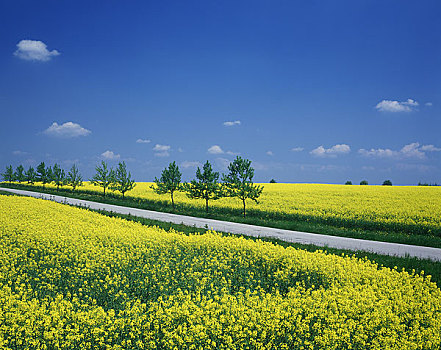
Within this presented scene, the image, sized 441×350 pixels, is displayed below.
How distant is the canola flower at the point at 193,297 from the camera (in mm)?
5473

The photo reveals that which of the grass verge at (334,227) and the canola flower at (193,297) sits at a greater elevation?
the canola flower at (193,297)

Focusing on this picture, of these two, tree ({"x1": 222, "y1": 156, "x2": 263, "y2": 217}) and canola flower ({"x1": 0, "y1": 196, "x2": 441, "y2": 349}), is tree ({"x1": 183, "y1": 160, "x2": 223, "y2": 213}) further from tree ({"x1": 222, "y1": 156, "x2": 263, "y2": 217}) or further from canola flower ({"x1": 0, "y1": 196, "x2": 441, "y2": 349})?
canola flower ({"x1": 0, "y1": 196, "x2": 441, "y2": 349})

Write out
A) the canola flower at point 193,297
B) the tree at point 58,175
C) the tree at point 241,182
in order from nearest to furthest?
the canola flower at point 193,297 < the tree at point 241,182 < the tree at point 58,175

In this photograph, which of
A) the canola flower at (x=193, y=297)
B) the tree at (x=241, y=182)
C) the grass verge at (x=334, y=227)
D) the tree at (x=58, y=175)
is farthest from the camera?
the tree at (x=58, y=175)

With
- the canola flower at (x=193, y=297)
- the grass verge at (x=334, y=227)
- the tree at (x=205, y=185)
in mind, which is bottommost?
the grass verge at (x=334, y=227)

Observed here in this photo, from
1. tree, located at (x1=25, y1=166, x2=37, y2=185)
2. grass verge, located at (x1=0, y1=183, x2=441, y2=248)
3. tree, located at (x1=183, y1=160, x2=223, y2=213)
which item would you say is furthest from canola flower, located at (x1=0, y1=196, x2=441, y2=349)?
tree, located at (x1=25, y1=166, x2=37, y2=185)

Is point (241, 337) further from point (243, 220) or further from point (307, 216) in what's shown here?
point (307, 216)

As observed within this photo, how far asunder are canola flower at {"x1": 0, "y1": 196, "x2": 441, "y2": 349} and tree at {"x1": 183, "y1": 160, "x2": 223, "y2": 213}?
16.3 metres

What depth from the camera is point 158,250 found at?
453 inches

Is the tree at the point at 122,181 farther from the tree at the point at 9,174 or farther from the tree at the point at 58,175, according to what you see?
the tree at the point at 9,174

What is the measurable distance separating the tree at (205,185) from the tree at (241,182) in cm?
113

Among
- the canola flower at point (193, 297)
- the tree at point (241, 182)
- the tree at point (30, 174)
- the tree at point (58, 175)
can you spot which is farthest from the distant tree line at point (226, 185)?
the tree at point (30, 174)

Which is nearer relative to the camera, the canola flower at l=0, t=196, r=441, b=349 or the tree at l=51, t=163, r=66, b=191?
the canola flower at l=0, t=196, r=441, b=349

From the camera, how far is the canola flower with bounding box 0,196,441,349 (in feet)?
18.0
